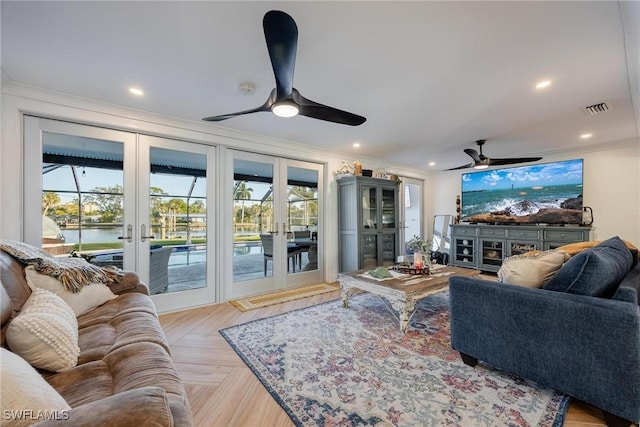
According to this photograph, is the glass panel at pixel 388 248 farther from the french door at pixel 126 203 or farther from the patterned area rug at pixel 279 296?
the french door at pixel 126 203

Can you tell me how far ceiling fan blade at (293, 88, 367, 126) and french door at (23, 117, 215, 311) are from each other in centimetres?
193

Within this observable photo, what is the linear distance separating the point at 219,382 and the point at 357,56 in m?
2.49

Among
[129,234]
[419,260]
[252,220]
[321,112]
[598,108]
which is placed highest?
[598,108]

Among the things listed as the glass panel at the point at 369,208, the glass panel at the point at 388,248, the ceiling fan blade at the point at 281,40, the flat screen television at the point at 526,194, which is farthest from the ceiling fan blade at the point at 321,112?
the flat screen television at the point at 526,194

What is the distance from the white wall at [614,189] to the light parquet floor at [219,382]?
163 inches

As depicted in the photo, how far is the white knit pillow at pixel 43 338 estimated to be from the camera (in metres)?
1.08

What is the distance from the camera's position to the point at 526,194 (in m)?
4.84

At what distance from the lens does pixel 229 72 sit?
2.16 metres

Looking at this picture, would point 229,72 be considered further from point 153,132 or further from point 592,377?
point 592,377

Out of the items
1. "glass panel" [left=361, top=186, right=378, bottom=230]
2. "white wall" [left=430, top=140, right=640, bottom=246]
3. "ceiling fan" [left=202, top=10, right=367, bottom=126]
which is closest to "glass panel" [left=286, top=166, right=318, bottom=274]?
"glass panel" [left=361, top=186, right=378, bottom=230]

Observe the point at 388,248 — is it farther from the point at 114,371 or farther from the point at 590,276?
the point at 114,371

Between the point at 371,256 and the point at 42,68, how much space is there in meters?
4.39

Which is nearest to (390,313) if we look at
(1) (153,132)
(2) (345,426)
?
(2) (345,426)

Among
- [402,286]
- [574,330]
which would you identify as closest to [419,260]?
[402,286]
